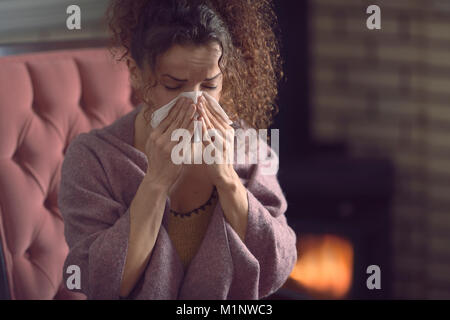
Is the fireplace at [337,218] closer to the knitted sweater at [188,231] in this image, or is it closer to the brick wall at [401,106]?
the brick wall at [401,106]

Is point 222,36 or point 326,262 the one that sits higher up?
point 222,36

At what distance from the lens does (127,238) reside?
2.65 ft

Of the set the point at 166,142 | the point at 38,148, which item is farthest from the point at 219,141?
the point at 38,148

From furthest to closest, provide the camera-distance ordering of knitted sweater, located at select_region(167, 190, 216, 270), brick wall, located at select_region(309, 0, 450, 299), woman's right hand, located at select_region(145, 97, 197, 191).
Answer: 1. brick wall, located at select_region(309, 0, 450, 299)
2. knitted sweater, located at select_region(167, 190, 216, 270)
3. woman's right hand, located at select_region(145, 97, 197, 191)

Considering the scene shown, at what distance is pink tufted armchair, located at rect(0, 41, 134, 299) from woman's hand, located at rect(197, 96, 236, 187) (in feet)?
1.45

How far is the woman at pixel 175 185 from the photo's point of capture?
2.66 feet

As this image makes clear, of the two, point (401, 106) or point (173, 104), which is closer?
point (173, 104)

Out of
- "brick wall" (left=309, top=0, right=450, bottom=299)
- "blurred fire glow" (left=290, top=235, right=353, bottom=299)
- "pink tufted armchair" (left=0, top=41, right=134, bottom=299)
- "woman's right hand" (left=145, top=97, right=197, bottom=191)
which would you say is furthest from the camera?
"brick wall" (left=309, top=0, right=450, bottom=299)

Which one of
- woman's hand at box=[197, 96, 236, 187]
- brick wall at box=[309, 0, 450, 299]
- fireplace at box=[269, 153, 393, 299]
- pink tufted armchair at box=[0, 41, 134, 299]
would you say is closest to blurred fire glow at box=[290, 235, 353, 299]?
fireplace at box=[269, 153, 393, 299]

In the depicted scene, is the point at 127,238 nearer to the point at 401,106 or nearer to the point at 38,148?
the point at 38,148

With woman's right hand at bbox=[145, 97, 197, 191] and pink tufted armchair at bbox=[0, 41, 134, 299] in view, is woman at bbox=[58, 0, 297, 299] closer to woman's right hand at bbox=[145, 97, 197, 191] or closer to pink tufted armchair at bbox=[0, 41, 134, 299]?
woman's right hand at bbox=[145, 97, 197, 191]

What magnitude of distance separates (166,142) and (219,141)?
81 mm

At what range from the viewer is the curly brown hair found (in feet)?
2.66
